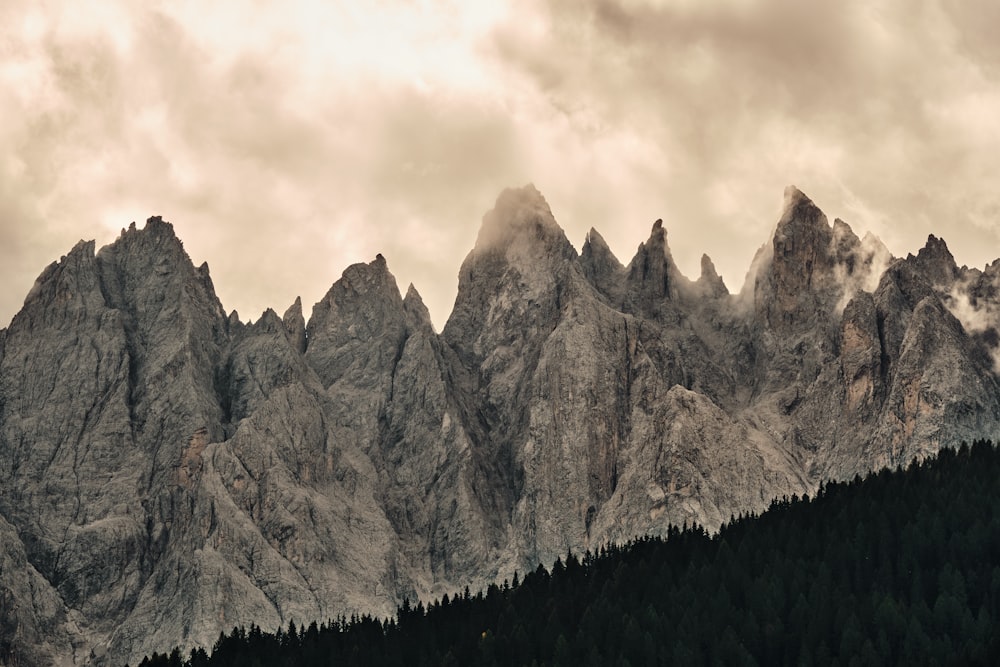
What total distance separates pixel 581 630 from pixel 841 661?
3011 cm

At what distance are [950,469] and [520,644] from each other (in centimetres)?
5370

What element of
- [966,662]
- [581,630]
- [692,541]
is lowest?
[966,662]

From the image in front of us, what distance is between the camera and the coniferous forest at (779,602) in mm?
150750

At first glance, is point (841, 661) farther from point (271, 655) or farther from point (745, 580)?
point (271, 655)

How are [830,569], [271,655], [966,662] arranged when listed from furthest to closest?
[271,655] < [830,569] < [966,662]

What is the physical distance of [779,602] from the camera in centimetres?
16238

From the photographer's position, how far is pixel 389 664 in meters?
179

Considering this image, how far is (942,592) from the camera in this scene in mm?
155250

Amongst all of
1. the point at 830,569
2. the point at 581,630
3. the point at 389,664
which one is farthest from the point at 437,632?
the point at 830,569

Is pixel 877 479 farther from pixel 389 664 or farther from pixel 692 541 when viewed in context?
pixel 389 664

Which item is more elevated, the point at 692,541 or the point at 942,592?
the point at 692,541

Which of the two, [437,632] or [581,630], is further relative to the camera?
[437,632]

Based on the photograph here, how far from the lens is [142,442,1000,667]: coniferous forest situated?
150750mm

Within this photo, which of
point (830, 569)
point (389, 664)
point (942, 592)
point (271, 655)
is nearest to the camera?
point (942, 592)
